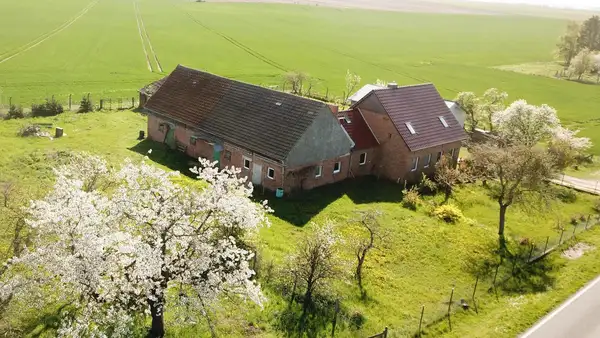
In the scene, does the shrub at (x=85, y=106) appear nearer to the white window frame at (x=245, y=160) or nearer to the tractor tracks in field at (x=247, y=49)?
the white window frame at (x=245, y=160)

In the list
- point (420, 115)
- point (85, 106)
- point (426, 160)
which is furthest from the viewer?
point (85, 106)

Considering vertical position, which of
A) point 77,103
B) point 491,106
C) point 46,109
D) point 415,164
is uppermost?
point 491,106

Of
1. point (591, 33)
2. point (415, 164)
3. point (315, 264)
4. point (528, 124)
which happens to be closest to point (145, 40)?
point (415, 164)

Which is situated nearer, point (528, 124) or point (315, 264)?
point (315, 264)

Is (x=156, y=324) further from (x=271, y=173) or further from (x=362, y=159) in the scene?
(x=362, y=159)

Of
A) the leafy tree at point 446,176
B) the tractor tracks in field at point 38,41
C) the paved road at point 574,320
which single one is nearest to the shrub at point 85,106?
the tractor tracks in field at point 38,41

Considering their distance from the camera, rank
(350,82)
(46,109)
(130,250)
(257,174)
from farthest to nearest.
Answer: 1. (350,82)
2. (46,109)
3. (257,174)
4. (130,250)

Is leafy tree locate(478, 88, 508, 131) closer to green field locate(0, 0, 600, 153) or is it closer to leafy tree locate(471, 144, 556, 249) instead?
green field locate(0, 0, 600, 153)
